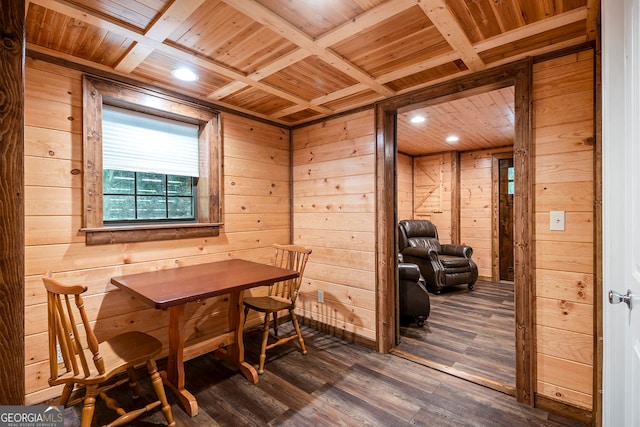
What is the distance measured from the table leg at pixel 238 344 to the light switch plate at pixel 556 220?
2.19 metres

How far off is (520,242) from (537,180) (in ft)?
1.37

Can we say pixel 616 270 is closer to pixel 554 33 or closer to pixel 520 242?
pixel 520 242

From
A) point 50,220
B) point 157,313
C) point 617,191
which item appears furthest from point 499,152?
point 50,220

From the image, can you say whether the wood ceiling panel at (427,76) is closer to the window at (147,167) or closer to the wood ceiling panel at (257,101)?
the wood ceiling panel at (257,101)

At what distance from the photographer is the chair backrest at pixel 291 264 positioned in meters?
2.59

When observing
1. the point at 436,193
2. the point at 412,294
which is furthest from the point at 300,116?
the point at 436,193

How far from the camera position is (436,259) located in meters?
4.47

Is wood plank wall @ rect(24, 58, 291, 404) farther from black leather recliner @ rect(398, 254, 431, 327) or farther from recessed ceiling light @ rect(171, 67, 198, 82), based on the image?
black leather recliner @ rect(398, 254, 431, 327)

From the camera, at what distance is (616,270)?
1.24m

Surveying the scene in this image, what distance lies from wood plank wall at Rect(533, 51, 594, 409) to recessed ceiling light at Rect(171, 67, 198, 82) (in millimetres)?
2378

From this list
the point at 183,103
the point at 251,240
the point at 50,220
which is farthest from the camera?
the point at 251,240

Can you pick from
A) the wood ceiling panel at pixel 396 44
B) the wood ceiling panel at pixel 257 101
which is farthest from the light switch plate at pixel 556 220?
the wood ceiling panel at pixel 257 101

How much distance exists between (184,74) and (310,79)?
3.09 feet

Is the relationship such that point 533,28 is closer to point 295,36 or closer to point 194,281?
point 295,36
